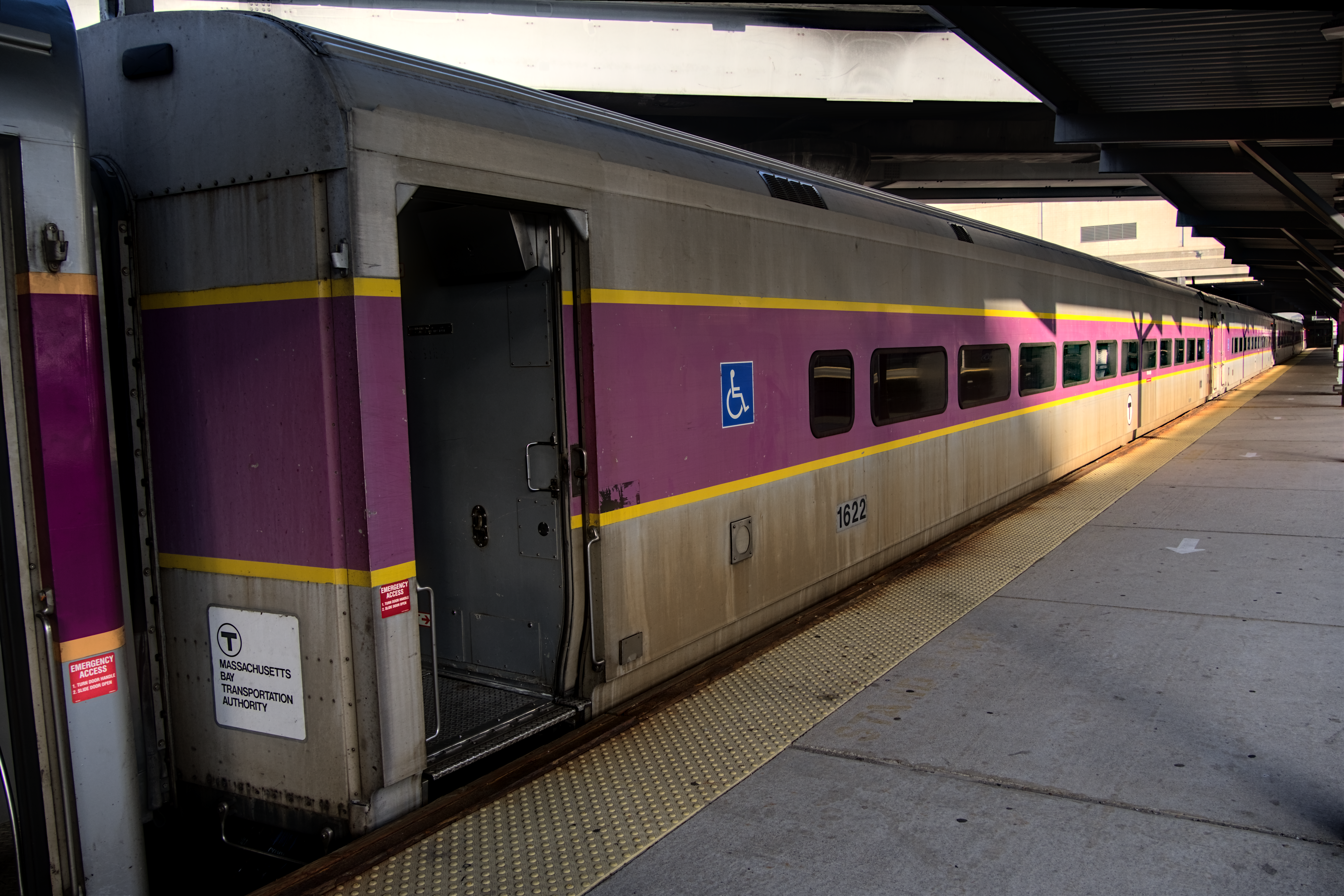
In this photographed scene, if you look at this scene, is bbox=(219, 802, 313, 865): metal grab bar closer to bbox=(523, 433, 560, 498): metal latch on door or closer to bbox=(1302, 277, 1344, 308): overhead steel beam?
bbox=(523, 433, 560, 498): metal latch on door

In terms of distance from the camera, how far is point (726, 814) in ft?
11.5

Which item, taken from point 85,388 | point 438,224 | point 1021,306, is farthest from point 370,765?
point 1021,306

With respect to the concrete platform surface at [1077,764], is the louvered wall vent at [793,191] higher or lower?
higher

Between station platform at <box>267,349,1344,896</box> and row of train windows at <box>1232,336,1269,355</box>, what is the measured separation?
25.6 metres

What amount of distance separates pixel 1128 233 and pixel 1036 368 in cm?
4748

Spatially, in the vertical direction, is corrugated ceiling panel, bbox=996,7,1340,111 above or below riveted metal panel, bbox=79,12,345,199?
above

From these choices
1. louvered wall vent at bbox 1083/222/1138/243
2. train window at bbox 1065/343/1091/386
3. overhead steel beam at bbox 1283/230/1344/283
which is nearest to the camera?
train window at bbox 1065/343/1091/386

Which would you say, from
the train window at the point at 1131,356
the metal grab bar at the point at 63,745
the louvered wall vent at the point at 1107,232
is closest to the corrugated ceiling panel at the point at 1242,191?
the train window at the point at 1131,356

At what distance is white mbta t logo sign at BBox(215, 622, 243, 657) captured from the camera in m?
3.44

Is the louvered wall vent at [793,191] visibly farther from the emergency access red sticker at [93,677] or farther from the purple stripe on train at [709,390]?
the emergency access red sticker at [93,677]

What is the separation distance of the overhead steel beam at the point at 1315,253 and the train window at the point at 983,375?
1084 cm

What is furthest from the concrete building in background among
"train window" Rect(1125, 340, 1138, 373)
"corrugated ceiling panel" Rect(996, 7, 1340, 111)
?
"corrugated ceiling panel" Rect(996, 7, 1340, 111)

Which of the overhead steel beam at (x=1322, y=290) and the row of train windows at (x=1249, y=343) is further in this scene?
the overhead steel beam at (x=1322, y=290)

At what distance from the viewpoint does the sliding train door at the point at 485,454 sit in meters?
4.18
